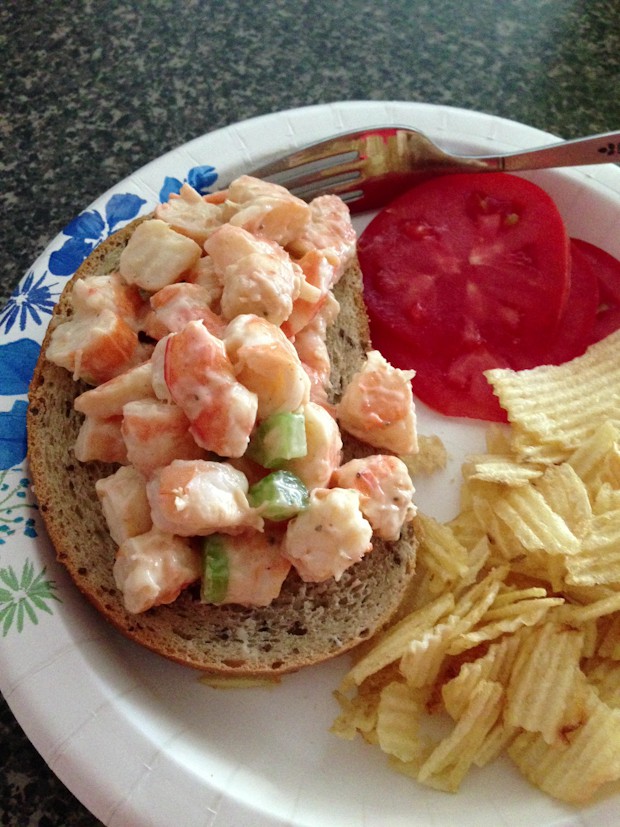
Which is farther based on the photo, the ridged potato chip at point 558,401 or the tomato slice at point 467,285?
the tomato slice at point 467,285

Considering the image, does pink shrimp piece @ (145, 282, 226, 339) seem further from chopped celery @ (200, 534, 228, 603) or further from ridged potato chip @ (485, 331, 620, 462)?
ridged potato chip @ (485, 331, 620, 462)

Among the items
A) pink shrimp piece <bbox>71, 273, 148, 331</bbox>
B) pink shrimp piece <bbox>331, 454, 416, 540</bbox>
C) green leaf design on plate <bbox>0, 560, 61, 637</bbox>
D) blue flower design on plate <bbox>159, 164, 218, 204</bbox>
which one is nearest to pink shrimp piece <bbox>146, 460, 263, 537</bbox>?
pink shrimp piece <bbox>331, 454, 416, 540</bbox>

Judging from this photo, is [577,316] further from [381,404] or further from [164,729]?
[164,729]

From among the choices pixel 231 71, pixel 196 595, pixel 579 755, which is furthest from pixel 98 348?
pixel 231 71

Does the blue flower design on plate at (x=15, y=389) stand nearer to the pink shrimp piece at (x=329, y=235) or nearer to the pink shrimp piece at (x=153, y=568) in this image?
the pink shrimp piece at (x=153, y=568)

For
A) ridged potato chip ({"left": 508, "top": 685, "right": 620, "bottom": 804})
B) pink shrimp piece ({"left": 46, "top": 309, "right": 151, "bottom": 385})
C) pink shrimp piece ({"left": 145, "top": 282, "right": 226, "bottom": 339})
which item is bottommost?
ridged potato chip ({"left": 508, "top": 685, "right": 620, "bottom": 804})

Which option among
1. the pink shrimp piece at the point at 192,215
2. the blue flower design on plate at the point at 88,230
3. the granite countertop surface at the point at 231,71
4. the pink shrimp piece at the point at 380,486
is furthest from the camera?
the granite countertop surface at the point at 231,71

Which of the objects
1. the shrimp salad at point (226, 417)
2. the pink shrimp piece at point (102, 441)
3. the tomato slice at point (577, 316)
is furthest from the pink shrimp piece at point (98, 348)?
the tomato slice at point (577, 316)
